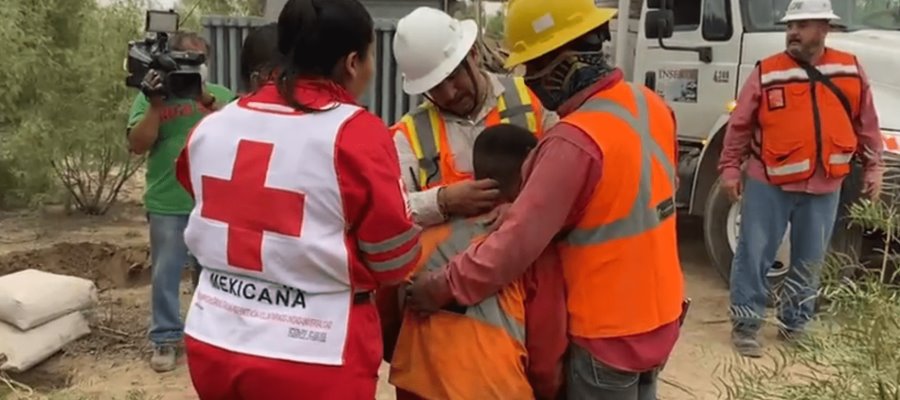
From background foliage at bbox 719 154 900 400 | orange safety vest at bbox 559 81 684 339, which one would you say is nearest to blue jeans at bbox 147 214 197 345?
orange safety vest at bbox 559 81 684 339

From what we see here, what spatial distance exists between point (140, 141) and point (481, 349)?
2965 mm

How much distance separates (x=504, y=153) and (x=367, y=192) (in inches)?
21.1

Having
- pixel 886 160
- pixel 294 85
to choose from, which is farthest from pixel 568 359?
pixel 886 160

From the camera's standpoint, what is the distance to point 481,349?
270 centimetres

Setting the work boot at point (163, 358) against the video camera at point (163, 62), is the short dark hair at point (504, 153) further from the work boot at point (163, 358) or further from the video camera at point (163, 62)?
the work boot at point (163, 358)

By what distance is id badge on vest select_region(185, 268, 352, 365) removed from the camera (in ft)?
7.97

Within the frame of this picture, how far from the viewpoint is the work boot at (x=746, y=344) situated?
5.81 metres

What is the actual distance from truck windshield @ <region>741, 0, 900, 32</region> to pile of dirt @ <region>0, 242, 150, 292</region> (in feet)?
14.9

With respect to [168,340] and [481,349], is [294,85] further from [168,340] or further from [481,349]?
[168,340]

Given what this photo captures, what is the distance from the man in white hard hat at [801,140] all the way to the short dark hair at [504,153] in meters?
3.08

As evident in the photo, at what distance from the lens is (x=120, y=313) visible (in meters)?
6.56

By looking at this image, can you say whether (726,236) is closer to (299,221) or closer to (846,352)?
(846,352)

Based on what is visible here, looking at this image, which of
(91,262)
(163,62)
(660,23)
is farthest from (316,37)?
(91,262)

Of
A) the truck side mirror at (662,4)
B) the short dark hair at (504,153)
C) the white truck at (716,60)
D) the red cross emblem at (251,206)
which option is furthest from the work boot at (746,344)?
the red cross emblem at (251,206)
